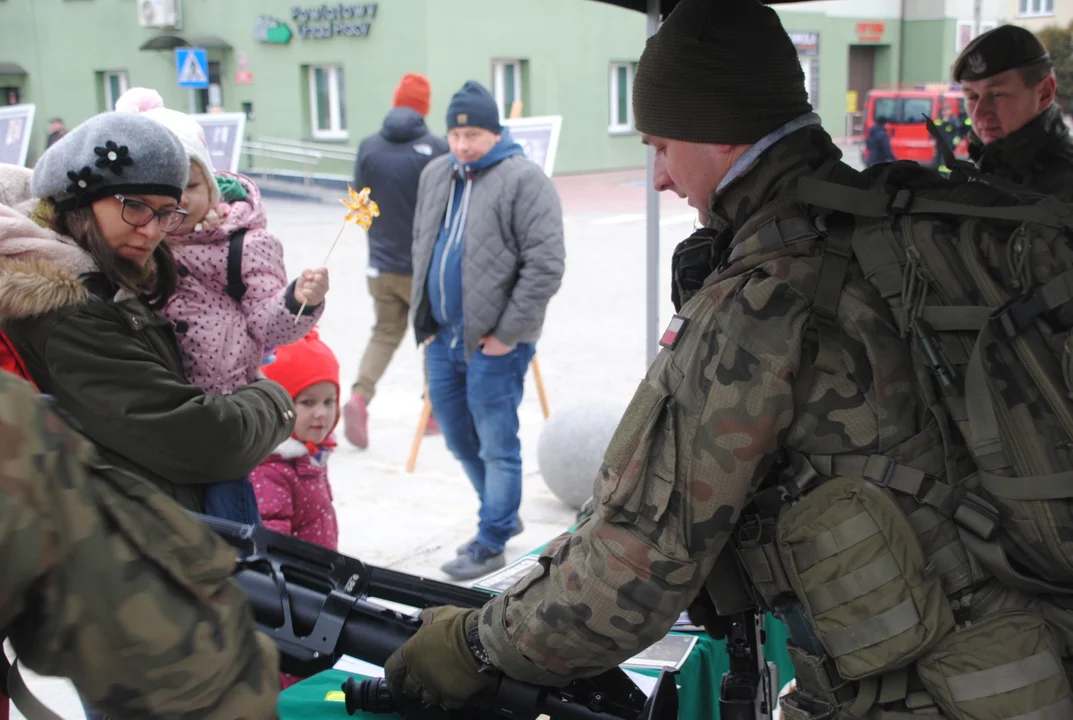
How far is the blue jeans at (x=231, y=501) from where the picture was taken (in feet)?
7.47

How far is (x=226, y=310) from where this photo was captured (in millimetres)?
2502

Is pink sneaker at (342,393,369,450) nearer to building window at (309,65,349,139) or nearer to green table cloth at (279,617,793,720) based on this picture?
green table cloth at (279,617,793,720)

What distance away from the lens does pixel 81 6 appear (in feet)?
71.6

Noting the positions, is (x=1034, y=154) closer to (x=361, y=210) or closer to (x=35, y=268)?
(x=361, y=210)

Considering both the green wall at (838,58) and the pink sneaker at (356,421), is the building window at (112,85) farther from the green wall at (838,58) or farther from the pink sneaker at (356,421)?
the pink sneaker at (356,421)

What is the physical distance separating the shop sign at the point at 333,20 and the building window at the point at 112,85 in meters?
4.10

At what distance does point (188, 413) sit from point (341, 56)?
63.8 ft

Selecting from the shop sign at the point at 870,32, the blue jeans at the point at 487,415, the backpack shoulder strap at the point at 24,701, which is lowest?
the blue jeans at the point at 487,415

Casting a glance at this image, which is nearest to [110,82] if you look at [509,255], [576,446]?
[576,446]

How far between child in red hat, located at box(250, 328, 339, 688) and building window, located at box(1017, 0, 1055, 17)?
5812mm

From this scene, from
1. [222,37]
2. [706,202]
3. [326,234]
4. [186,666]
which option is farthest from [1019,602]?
[222,37]

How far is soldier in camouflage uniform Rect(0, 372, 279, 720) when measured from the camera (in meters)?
0.95

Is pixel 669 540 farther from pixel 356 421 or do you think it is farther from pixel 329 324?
pixel 329 324

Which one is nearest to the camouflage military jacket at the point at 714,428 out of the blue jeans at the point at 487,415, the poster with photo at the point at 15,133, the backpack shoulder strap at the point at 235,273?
the backpack shoulder strap at the point at 235,273
